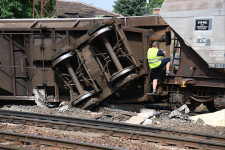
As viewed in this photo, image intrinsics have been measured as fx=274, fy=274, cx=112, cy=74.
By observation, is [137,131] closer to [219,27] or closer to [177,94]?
[177,94]

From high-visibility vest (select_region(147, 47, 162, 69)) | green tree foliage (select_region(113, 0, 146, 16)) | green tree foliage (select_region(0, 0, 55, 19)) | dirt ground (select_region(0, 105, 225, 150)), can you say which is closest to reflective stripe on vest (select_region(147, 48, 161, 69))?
high-visibility vest (select_region(147, 47, 162, 69))

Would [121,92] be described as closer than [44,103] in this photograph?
Yes

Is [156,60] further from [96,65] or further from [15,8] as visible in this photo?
[15,8]

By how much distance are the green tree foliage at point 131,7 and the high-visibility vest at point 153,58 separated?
1753 centimetres

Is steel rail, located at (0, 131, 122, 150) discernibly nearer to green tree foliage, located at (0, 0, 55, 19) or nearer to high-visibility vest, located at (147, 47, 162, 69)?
high-visibility vest, located at (147, 47, 162, 69)

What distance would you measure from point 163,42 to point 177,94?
69.1 inches

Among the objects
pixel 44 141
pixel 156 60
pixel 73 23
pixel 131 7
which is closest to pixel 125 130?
pixel 44 141

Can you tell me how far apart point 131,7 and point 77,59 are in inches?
676

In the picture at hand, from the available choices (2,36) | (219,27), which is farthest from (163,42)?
(2,36)

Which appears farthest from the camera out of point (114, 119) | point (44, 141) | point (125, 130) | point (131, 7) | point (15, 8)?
point (131, 7)

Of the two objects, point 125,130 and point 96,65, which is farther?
point 96,65

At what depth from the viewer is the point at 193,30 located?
7.37 metres

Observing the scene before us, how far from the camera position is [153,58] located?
7.95m

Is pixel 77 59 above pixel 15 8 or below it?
below
